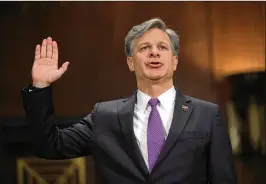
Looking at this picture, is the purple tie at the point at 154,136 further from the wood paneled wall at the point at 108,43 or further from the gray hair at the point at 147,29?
the wood paneled wall at the point at 108,43

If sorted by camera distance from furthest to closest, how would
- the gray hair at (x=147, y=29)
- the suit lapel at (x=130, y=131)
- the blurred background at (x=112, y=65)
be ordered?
1. the blurred background at (x=112, y=65)
2. the gray hair at (x=147, y=29)
3. the suit lapel at (x=130, y=131)

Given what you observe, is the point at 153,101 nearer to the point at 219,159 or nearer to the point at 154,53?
the point at 154,53

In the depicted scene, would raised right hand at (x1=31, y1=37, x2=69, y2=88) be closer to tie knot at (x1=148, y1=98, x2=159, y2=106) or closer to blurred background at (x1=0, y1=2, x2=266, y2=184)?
tie knot at (x1=148, y1=98, x2=159, y2=106)

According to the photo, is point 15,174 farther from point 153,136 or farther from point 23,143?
point 153,136

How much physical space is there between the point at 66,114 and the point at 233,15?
3.51ft

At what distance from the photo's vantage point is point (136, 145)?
4.21 ft

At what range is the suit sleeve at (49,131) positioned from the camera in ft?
4.19

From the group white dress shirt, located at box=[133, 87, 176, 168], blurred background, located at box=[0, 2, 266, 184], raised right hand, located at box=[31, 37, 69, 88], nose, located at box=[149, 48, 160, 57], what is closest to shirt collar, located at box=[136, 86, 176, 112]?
white dress shirt, located at box=[133, 87, 176, 168]

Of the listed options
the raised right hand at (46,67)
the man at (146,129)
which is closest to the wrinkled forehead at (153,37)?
the man at (146,129)

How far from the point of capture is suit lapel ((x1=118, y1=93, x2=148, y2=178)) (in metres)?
1.26

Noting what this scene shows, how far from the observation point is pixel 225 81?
8.51ft

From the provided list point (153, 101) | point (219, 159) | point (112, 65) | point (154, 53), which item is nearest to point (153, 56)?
point (154, 53)

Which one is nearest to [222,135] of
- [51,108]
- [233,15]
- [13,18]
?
[51,108]

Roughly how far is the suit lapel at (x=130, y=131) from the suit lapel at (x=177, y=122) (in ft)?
0.14
